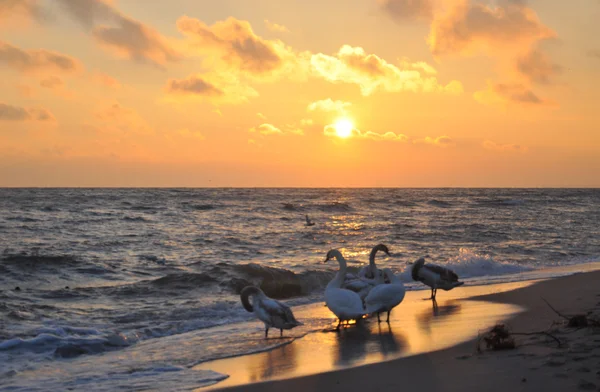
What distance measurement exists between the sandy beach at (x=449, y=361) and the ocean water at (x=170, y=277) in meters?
0.74

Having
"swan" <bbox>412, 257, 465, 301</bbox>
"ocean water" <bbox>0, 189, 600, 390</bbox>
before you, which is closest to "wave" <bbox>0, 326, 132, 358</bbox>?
"ocean water" <bbox>0, 189, 600, 390</bbox>

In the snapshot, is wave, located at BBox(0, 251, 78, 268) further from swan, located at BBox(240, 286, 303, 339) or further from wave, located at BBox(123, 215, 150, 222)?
wave, located at BBox(123, 215, 150, 222)

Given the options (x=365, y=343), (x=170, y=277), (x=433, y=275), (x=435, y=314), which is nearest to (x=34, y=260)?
(x=170, y=277)

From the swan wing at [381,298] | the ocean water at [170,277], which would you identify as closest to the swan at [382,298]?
the swan wing at [381,298]

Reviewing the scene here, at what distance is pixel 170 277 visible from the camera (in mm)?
16328

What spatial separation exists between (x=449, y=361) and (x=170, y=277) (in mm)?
10429

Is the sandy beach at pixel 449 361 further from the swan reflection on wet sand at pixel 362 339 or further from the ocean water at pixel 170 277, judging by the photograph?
the ocean water at pixel 170 277

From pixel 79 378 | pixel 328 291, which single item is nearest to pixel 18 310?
pixel 79 378

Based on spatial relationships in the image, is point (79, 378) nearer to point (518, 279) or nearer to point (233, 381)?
point (233, 381)

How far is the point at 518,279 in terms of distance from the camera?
16.4 meters

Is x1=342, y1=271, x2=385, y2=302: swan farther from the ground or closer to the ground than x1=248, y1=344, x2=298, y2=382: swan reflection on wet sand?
farther from the ground

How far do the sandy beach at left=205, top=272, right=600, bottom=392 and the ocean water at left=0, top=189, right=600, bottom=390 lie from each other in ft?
2.42

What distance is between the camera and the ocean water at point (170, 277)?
8547 mm

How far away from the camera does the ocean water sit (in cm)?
855
